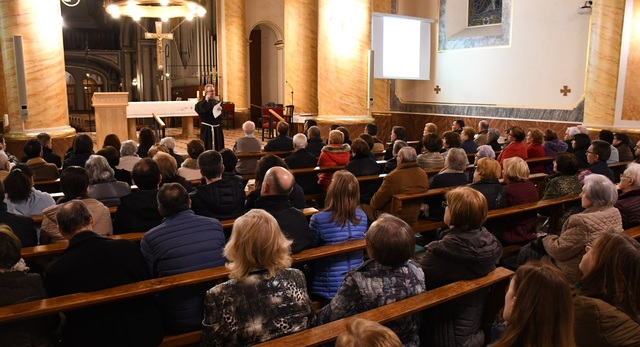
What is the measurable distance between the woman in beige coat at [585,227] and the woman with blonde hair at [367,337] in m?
2.23

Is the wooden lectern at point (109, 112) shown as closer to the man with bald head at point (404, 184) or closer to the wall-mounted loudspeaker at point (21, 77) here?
the wall-mounted loudspeaker at point (21, 77)

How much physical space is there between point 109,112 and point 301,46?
4.68 m

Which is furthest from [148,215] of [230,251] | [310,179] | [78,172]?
[310,179]

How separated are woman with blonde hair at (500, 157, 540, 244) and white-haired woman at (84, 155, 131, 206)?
3.15m

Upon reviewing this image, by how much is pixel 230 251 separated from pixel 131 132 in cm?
1124

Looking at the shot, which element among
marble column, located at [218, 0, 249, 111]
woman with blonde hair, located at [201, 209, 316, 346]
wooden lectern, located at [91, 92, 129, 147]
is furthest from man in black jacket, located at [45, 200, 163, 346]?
marble column, located at [218, 0, 249, 111]

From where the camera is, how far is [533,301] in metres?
1.78

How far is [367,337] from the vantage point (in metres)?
1.39

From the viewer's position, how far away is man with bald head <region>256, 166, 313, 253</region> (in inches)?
129

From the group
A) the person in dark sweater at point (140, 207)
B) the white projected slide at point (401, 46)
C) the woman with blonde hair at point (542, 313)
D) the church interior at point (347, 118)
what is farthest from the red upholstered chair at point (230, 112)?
the woman with blonde hair at point (542, 313)

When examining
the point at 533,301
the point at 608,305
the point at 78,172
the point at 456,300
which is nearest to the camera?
the point at 533,301

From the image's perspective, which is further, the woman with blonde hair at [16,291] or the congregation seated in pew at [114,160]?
the congregation seated in pew at [114,160]

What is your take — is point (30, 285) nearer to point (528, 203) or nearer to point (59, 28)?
point (528, 203)

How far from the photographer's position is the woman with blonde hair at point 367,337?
4.54 ft
